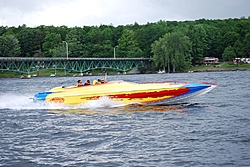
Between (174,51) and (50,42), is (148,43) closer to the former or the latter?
(174,51)

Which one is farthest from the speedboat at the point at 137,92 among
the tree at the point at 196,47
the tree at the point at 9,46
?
the tree at the point at 9,46

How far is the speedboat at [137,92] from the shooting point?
23.6 meters

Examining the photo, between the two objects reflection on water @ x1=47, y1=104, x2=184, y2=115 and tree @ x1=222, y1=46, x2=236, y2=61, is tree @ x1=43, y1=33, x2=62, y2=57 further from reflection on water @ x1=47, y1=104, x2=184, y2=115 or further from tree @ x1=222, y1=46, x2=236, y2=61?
reflection on water @ x1=47, y1=104, x2=184, y2=115

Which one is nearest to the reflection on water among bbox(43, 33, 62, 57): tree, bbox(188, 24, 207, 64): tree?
bbox(188, 24, 207, 64): tree

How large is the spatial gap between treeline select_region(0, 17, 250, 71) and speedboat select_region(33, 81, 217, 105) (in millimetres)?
85300

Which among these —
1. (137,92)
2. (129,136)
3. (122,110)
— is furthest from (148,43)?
(129,136)

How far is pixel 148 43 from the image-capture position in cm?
13875

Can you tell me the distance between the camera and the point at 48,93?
2467cm

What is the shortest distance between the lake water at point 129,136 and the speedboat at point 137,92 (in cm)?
67

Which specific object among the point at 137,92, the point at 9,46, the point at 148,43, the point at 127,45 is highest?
the point at 148,43

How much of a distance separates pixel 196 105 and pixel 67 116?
808 centimetres

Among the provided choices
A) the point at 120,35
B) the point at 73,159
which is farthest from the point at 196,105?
the point at 120,35

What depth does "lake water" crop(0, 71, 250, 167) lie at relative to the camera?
1211cm

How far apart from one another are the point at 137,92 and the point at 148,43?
116 metres
